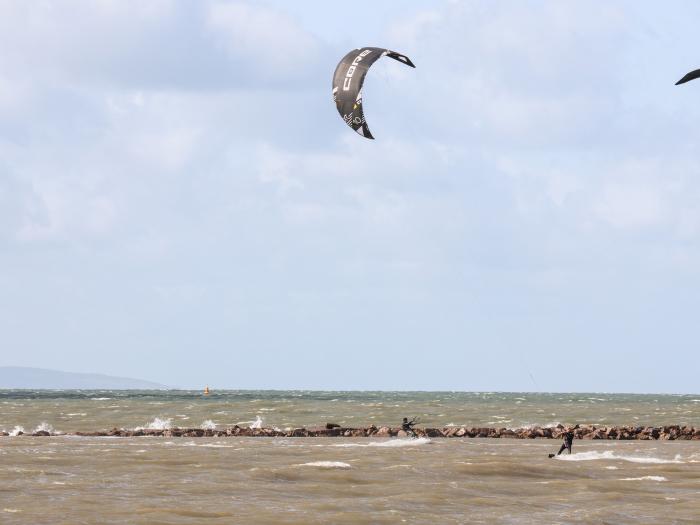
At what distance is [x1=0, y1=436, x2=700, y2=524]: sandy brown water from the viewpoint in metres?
20.9

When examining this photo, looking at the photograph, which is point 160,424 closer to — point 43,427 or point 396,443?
point 43,427

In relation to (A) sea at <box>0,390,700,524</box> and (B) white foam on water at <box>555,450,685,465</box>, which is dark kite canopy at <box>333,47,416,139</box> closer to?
(A) sea at <box>0,390,700,524</box>

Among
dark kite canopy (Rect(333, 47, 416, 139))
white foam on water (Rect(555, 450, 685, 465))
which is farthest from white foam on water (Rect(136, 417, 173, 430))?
dark kite canopy (Rect(333, 47, 416, 139))

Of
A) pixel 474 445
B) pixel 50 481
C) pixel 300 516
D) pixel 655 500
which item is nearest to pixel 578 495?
pixel 655 500

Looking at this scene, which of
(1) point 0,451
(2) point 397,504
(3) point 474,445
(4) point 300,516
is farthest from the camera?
(3) point 474,445

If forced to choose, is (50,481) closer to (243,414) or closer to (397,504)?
(397,504)

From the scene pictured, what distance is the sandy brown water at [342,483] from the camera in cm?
2091

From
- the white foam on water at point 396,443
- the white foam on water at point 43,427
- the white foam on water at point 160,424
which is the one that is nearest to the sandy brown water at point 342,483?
the white foam on water at point 396,443

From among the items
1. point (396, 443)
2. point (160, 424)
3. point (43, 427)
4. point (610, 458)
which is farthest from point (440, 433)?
point (43, 427)

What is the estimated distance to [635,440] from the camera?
41969 mm

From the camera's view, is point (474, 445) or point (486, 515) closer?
point (486, 515)

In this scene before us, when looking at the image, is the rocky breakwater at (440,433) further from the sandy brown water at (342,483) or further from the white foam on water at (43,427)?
the sandy brown water at (342,483)

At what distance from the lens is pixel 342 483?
2572cm

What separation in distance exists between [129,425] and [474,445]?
69.2 ft
